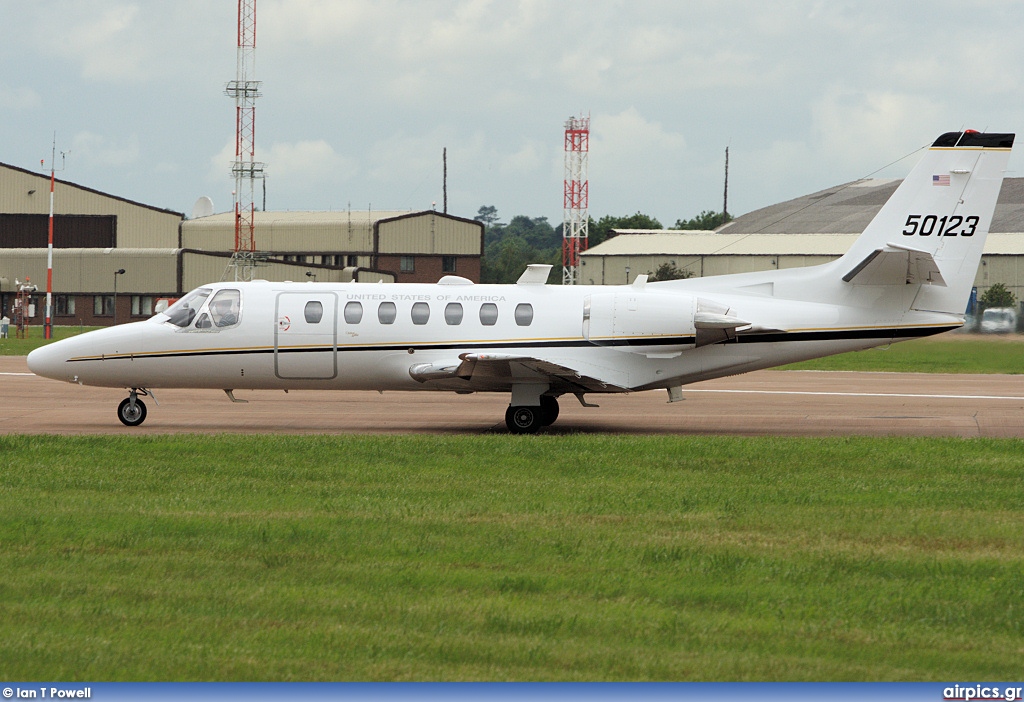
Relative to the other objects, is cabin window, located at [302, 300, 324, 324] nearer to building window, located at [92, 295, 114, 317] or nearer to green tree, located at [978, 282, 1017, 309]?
green tree, located at [978, 282, 1017, 309]

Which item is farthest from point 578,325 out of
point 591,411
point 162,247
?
point 162,247

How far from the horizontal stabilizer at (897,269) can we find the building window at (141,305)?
67.3 m

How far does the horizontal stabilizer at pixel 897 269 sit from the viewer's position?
19094 mm

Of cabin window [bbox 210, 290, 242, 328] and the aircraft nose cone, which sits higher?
cabin window [bbox 210, 290, 242, 328]

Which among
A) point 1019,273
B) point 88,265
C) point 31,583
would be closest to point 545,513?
point 31,583

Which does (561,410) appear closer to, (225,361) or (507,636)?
(225,361)

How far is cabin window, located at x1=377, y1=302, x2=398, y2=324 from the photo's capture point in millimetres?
19938

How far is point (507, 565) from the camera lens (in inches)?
388

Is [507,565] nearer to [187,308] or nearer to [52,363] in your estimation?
[187,308]

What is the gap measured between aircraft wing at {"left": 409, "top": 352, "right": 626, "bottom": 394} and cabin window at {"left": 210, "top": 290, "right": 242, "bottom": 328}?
3.16 m

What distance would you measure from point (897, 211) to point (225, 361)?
11.6 meters

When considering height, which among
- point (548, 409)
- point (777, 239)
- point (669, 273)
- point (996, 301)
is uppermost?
point (777, 239)

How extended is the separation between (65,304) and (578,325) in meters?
68.5

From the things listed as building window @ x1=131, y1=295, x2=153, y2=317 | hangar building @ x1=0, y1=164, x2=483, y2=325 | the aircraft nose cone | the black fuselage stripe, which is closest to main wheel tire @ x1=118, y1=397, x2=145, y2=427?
the aircraft nose cone
